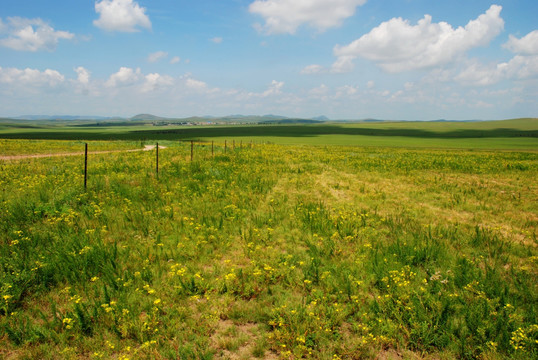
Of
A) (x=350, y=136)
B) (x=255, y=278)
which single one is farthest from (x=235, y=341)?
(x=350, y=136)

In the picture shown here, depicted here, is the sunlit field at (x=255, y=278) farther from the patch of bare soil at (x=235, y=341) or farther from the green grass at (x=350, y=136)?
the green grass at (x=350, y=136)

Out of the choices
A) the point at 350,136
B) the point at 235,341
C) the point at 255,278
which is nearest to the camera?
the point at 235,341

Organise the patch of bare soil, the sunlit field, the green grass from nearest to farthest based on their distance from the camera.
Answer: the patch of bare soil, the sunlit field, the green grass

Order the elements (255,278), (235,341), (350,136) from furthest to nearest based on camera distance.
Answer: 1. (350,136)
2. (255,278)
3. (235,341)

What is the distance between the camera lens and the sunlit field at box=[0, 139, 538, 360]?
15.1ft

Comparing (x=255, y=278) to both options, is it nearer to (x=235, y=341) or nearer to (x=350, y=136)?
(x=235, y=341)

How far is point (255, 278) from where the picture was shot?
6.40 meters

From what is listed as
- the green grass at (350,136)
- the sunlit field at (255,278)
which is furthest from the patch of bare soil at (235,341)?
the green grass at (350,136)

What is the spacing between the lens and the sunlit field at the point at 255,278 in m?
4.61

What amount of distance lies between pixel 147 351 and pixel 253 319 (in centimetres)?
179

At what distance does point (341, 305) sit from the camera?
5.51 m

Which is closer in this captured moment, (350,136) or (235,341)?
(235,341)

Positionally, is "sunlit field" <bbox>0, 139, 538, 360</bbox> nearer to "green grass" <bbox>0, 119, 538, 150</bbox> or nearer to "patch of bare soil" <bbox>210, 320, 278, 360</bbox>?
"patch of bare soil" <bbox>210, 320, 278, 360</bbox>

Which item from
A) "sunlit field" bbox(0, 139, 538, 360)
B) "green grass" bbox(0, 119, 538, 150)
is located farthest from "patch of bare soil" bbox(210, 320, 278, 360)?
"green grass" bbox(0, 119, 538, 150)
